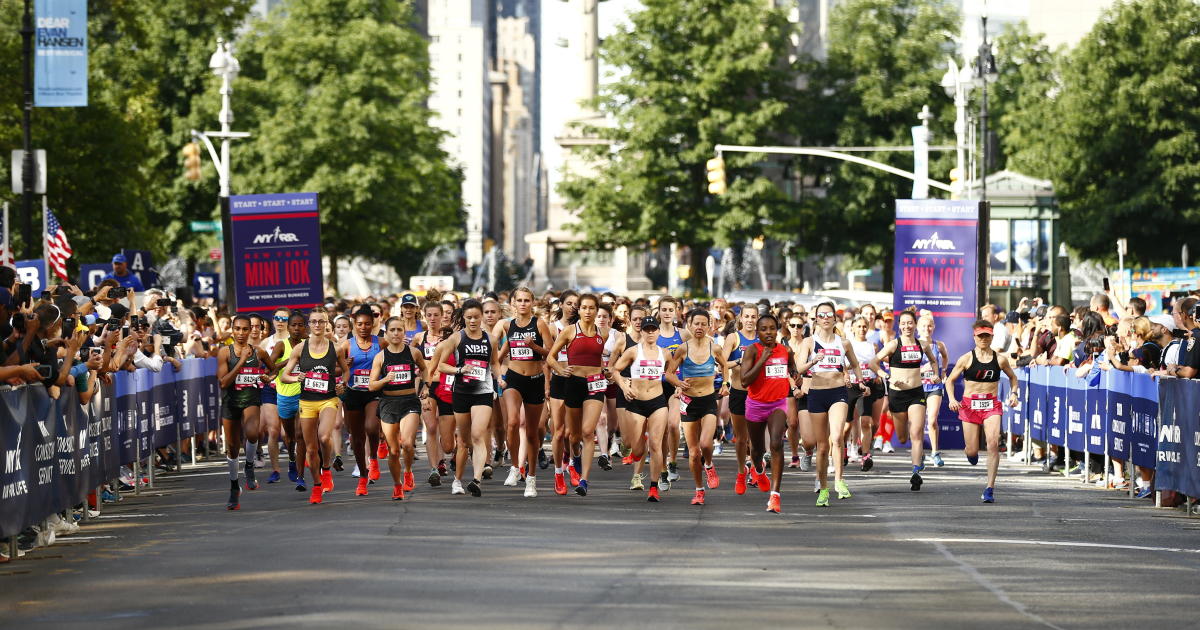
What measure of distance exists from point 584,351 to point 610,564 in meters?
5.94

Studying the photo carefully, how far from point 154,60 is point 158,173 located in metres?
4.04

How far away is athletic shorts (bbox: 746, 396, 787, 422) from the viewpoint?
17947 mm

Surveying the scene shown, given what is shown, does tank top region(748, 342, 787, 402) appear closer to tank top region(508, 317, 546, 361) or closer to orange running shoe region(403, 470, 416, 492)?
tank top region(508, 317, 546, 361)

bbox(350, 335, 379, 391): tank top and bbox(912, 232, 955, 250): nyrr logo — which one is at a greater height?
bbox(912, 232, 955, 250): nyrr logo

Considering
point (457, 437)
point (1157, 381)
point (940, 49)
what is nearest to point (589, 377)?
point (457, 437)

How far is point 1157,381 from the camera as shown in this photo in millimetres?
18172

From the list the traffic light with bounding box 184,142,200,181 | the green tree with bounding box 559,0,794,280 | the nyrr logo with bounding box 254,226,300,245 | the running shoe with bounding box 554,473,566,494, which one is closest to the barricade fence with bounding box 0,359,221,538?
the running shoe with bounding box 554,473,566,494

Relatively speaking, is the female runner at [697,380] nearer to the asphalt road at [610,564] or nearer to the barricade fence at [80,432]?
the asphalt road at [610,564]

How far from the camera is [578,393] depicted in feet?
61.4

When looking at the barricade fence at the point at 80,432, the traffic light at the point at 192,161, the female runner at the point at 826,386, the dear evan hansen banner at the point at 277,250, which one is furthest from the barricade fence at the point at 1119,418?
the traffic light at the point at 192,161

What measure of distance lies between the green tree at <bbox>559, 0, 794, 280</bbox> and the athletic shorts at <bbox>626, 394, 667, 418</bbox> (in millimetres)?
46376

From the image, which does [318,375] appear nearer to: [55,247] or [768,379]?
[768,379]

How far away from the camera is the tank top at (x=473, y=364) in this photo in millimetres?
18250

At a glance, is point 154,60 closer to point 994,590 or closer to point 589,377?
point 589,377
